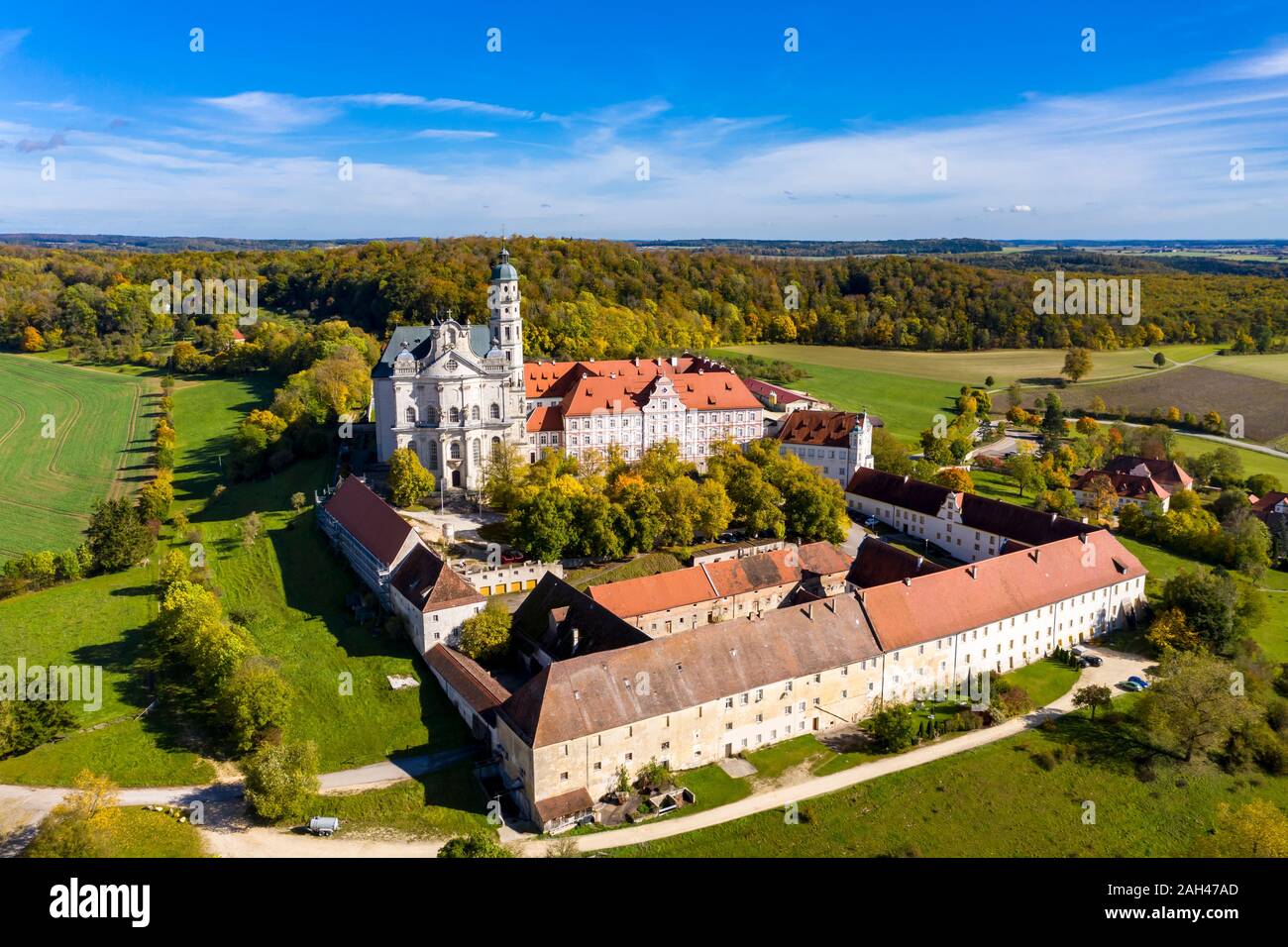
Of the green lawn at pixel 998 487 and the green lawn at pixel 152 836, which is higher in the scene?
the green lawn at pixel 998 487

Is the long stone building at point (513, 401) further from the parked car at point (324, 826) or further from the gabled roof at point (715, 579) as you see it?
the parked car at point (324, 826)

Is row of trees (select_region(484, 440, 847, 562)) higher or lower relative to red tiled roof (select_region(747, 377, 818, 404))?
lower

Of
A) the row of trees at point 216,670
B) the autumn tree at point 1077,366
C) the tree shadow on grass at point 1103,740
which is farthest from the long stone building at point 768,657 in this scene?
the autumn tree at point 1077,366

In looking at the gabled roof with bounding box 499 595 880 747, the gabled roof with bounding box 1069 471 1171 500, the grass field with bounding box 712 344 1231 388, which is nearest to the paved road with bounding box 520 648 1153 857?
the gabled roof with bounding box 499 595 880 747

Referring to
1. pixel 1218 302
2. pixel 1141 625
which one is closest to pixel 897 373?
pixel 1218 302

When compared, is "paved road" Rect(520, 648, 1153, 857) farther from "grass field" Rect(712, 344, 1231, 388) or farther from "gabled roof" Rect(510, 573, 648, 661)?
"grass field" Rect(712, 344, 1231, 388)
